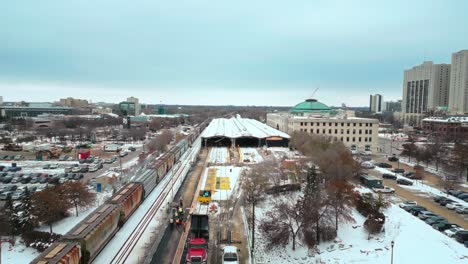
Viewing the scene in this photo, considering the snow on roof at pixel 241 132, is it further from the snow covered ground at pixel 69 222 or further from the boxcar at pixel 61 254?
the boxcar at pixel 61 254

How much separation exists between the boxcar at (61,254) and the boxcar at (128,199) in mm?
5521

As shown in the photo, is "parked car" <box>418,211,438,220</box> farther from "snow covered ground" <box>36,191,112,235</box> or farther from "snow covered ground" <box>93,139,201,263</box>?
"snow covered ground" <box>36,191,112,235</box>

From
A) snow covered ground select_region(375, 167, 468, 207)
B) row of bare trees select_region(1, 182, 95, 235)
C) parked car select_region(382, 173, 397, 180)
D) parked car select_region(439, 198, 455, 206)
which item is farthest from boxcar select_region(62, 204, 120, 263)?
parked car select_region(382, 173, 397, 180)

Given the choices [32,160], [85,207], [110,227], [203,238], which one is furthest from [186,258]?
[32,160]

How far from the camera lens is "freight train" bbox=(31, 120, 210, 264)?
1198cm

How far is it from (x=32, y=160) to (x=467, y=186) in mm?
48995

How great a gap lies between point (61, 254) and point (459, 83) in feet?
406

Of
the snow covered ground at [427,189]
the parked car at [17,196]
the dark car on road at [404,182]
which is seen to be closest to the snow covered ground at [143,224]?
the parked car at [17,196]

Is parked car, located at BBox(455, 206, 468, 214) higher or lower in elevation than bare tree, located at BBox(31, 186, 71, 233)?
lower

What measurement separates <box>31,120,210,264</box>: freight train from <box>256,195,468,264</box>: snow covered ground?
7257 mm

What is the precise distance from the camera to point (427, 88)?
118 meters

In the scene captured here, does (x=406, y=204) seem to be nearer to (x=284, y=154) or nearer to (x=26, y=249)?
(x=284, y=154)

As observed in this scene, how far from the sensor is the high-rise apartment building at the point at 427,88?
375 ft

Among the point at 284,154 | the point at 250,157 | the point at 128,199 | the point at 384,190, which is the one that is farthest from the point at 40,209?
the point at 284,154
